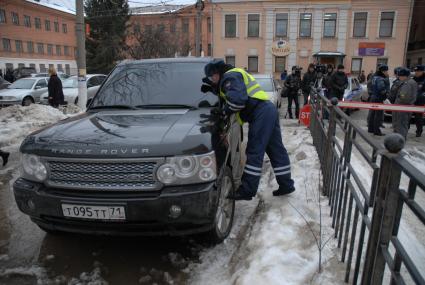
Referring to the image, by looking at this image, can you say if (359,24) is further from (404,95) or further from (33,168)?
(33,168)

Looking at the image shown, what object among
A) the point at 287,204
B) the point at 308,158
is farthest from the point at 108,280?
the point at 308,158

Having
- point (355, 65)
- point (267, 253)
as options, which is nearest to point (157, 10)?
point (355, 65)

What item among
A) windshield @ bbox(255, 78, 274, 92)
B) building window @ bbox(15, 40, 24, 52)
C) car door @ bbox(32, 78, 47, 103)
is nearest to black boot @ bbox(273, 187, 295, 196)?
windshield @ bbox(255, 78, 274, 92)

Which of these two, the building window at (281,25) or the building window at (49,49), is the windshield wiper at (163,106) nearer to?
the building window at (281,25)

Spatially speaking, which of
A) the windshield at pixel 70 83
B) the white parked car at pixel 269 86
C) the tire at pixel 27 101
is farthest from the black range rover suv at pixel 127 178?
the windshield at pixel 70 83

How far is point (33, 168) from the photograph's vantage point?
3.09m

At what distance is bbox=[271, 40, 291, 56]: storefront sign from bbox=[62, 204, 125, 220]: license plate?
3406 cm

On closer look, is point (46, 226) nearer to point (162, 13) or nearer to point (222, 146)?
point (222, 146)

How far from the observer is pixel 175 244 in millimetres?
3611

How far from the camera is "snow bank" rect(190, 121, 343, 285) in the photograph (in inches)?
107

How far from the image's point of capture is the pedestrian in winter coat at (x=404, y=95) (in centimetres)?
791

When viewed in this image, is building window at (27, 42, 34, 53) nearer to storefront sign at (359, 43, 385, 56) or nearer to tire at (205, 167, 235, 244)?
storefront sign at (359, 43, 385, 56)

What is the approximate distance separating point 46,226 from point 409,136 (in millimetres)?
8813

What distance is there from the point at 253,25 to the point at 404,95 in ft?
96.3
